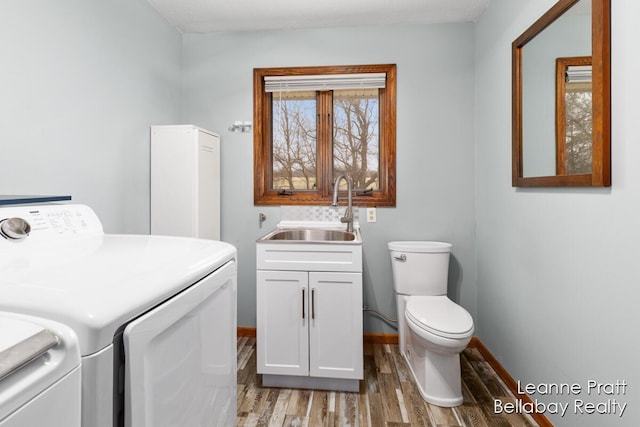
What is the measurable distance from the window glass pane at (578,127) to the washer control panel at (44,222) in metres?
1.92

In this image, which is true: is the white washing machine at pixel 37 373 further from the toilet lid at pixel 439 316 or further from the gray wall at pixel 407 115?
the gray wall at pixel 407 115

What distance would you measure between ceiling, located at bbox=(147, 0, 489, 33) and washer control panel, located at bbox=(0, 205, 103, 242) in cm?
166

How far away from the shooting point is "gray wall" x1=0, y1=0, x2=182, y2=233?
139 cm

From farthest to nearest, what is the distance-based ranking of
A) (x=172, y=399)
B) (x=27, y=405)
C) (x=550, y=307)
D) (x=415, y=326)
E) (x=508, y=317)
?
1. (x=508, y=317)
2. (x=415, y=326)
3. (x=550, y=307)
4. (x=172, y=399)
5. (x=27, y=405)

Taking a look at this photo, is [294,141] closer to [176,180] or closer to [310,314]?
[176,180]

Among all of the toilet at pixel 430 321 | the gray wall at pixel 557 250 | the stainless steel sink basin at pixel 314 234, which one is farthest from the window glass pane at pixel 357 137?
the gray wall at pixel 557 250

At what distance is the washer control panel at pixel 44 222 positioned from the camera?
106 centimetres

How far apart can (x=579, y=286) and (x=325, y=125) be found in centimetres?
193

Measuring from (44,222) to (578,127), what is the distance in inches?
78.7

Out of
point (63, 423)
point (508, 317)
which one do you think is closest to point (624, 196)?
point (508, 317)

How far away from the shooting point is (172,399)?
2.47 feet

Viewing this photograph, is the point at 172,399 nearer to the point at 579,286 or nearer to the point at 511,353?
the point at 579,286

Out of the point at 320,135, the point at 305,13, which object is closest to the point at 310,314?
the point at 320,135

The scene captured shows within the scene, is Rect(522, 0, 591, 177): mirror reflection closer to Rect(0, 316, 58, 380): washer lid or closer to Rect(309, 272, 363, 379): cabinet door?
Rect(309, 272, 363, 379): cabinet door
